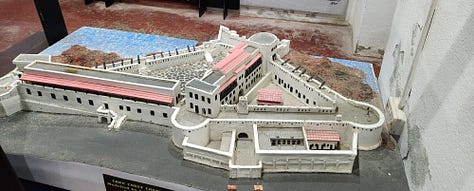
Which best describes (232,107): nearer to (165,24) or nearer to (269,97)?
(269,97)

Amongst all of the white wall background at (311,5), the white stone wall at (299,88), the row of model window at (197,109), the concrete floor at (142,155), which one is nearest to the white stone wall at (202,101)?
the row of model window at (197,109)

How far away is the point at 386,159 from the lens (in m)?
13.2

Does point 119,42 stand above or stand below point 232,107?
below

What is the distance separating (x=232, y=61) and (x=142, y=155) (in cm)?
455

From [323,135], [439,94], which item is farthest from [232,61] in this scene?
[439,94]

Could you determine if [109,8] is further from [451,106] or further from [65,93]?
[451,106]

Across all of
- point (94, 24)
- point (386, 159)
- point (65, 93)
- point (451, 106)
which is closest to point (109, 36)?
point (94, 24)

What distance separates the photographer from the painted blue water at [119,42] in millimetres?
20284

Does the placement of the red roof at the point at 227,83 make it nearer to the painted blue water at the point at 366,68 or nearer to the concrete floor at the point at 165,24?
the painted blue water at the point at 366,68

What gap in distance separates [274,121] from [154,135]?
420cm

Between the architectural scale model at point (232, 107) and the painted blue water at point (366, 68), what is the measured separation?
3.67 meters

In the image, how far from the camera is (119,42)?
2109 cm

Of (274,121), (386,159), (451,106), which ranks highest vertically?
(451,106)

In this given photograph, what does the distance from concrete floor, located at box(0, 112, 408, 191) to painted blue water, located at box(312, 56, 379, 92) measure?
15.1 feet
